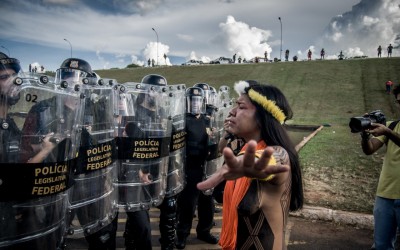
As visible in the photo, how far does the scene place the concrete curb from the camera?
4.92 meters

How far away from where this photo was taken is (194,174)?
→ 4.62m

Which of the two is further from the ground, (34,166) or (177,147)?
(34,166)

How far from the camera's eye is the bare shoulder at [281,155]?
186 centimetres

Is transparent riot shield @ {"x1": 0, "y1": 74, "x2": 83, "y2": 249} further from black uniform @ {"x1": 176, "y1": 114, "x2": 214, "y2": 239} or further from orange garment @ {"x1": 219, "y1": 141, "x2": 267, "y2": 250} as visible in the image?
black uniform @ {"x1": 176, "y1": 114, "x2": 214, "y2": 239}

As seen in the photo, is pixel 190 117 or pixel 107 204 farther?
pixel 190 117

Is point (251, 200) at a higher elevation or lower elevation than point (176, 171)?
higher

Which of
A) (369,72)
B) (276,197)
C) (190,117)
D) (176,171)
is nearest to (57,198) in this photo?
(276,197)

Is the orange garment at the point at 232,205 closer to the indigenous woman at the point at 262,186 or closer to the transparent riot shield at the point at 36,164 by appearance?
the indigenous woman at the point at 262,186

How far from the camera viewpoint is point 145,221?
3.52 m

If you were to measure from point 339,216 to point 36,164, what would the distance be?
4784mm

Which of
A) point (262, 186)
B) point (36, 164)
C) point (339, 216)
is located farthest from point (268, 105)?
point (339, 216)

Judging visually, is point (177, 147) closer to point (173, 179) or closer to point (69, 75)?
point (173, 179)

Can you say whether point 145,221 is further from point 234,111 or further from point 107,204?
point 234,111

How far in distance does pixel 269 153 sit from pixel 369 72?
133 feet
